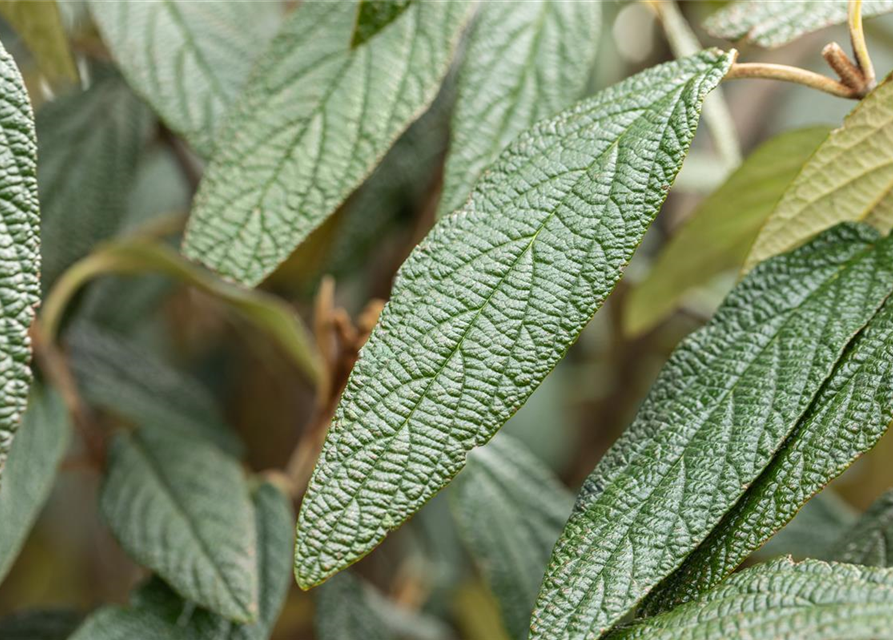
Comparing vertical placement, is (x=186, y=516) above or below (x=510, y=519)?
above

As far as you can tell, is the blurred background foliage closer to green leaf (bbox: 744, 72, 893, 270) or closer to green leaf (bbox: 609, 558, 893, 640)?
green leaf (bbox: 744, 72, 893, 270)

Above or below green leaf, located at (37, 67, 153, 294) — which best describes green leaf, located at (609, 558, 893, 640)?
below

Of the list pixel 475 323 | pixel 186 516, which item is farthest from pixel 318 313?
pixel 475 323

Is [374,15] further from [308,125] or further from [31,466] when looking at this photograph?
[31,466]

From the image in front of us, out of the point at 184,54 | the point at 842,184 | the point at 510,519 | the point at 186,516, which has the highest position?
the point at 184,54

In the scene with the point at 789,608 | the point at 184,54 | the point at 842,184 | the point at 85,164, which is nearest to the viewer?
the point at 789,608

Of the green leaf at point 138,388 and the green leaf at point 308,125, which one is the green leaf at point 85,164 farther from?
the green leaf at point 308,125

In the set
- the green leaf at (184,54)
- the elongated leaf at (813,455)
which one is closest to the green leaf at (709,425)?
the elongated leaf at (813,455)

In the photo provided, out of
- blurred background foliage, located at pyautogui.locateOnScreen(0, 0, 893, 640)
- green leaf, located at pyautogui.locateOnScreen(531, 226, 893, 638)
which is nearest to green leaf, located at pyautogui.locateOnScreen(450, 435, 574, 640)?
blurred background foliage, located at pyautogui.locateOnScreen(0, 0, 893, 640)

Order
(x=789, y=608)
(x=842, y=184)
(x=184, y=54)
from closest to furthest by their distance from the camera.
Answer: (x=789, y=608) < (x=842, y=184) < (x=184, y=54)
